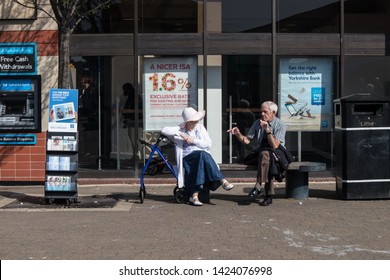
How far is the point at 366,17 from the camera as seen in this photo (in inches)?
451

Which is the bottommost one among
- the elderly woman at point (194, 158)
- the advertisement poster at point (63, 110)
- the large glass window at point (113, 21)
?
the elderly woman at point (194, 158)

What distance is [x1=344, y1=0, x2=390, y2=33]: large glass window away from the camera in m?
11.4

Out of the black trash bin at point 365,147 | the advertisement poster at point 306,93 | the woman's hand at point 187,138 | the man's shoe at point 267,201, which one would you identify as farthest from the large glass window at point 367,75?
the woman's hand at point 187,138

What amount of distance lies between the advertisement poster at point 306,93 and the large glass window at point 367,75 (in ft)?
1.24

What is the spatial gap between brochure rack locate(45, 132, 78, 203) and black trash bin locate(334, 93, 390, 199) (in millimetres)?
4303

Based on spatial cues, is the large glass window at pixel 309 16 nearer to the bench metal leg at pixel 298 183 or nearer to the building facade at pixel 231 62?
the building facade at pixel 231 62

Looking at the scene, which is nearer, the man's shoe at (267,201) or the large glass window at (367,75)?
the man's shoe at (267,201)

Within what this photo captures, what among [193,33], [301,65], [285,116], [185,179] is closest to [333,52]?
[301,65]

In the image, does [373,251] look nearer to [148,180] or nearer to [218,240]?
[218,240]

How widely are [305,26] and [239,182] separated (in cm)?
347

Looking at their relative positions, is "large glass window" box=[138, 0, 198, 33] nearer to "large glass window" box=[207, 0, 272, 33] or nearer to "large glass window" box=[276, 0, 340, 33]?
"large glass window" box=[207, 0, 272, 33]

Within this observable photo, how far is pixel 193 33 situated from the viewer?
37.1ft

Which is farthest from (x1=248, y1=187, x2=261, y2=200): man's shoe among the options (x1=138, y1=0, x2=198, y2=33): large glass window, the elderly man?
(x1=138, y1=0, x2=198, y2=33): large glass window

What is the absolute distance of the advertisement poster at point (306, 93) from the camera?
454 inches
